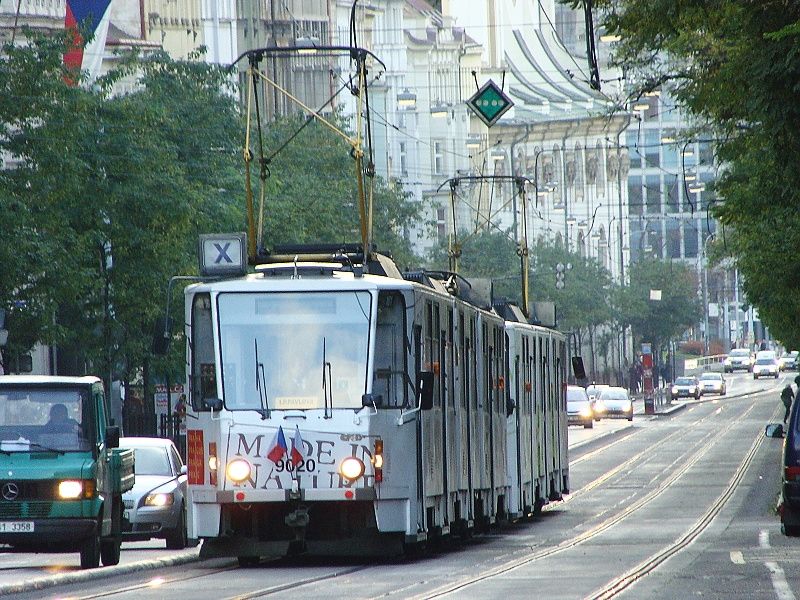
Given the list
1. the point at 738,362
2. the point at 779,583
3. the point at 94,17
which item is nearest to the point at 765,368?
the point at 738,362

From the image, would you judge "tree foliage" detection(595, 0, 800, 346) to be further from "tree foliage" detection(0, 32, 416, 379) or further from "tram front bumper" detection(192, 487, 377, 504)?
"tree foliage" detection(0, 32, 416, 379)

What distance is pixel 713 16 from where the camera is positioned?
17.5m

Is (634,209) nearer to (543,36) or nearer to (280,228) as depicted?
(543,36)

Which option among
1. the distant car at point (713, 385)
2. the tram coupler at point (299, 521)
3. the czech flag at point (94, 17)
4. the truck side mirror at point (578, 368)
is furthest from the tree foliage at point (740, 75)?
the distant car at point (713, 385)

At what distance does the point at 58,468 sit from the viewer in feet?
64.8

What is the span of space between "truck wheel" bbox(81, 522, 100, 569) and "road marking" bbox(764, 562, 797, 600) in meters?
6.20

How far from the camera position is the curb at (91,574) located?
56.1 ft

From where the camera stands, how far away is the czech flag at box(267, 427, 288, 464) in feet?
60.9

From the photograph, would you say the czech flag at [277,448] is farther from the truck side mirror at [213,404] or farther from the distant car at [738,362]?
the distant car at [738,362]

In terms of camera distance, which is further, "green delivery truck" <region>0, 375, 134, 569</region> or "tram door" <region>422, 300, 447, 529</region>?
"green delivery truck" <region>0, 375, 134, 569</region>

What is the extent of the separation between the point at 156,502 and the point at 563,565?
7.44m

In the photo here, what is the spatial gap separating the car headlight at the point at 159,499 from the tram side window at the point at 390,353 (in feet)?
23.4

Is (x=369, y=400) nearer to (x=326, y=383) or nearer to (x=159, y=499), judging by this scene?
(x=326, y=383)

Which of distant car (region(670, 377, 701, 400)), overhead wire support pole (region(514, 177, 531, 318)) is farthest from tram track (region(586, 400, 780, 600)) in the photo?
distant car (region(670, 377, 701, 400))
